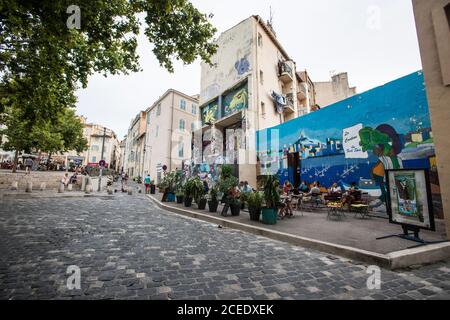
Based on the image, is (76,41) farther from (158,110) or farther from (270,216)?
(158,110)

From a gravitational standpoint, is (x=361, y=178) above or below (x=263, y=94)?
below

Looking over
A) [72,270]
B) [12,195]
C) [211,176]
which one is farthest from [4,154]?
[72,270]

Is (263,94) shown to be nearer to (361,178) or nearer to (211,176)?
(211,176)

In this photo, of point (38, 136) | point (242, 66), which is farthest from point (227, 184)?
point (38, 136)

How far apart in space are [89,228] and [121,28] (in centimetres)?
671

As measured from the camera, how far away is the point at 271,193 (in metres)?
6.92

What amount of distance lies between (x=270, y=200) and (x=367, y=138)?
636 cm

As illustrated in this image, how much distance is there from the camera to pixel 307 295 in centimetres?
265

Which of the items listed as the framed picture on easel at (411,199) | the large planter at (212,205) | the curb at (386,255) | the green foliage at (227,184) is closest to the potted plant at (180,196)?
the green foliage at (227,184)

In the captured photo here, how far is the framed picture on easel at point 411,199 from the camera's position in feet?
14.6

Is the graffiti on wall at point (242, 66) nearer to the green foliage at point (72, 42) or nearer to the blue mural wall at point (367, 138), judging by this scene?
the blue mural wall at point (367, 138)

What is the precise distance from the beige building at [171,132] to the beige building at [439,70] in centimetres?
2579

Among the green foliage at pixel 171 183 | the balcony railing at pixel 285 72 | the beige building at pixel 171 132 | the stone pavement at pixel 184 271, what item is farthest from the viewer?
the beige building at pixel 171 132
